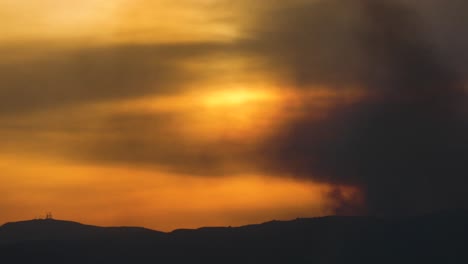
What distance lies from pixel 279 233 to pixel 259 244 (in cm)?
421

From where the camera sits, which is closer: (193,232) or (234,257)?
(234,257)

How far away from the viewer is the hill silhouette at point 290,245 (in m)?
169

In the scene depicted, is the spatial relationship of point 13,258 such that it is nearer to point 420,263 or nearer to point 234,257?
point 234,257

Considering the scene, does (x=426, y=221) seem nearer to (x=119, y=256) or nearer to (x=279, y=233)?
(x=279, y=233)

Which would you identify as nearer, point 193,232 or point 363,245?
point 363,245

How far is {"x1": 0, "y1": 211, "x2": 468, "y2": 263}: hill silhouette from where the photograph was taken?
169 meters

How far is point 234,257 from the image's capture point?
17575 cm

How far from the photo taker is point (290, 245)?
576ft

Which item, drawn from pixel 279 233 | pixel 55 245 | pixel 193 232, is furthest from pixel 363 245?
pixel 55 245

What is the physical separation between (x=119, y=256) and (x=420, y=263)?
157ft

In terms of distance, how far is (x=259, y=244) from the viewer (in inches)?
7057

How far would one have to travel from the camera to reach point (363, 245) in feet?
556

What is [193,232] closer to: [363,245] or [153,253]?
[153,253]

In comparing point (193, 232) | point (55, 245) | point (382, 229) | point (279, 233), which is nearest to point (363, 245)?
point (382, 229)
